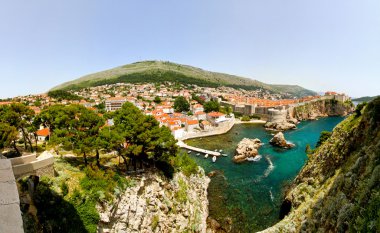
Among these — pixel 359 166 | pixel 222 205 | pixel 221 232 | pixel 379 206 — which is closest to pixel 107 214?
pixel 221 232

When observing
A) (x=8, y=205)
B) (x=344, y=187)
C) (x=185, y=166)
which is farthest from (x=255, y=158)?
(x=8, y=205)

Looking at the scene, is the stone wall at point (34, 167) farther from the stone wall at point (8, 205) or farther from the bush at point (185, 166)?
the stone wall at point (8, 205)

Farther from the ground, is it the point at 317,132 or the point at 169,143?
the point at 169,143

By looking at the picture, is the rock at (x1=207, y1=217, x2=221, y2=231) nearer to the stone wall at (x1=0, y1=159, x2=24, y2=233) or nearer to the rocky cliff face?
the stone wall at (x1=0, y1=159, x2=24, y2=233)

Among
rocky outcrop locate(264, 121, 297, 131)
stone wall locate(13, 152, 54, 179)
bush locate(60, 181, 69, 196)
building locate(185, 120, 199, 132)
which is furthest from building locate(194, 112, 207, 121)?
bush locate(60, 181, 69, 196)

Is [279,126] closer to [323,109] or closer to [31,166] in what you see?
[323,109]

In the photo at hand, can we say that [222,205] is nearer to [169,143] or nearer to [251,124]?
[169,143]

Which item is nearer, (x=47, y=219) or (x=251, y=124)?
(x=47, y=219)
